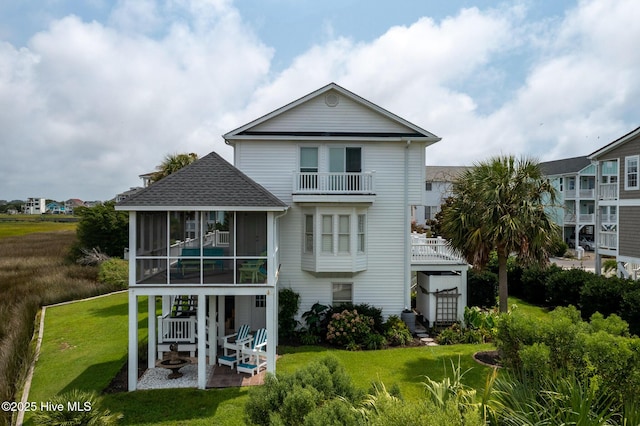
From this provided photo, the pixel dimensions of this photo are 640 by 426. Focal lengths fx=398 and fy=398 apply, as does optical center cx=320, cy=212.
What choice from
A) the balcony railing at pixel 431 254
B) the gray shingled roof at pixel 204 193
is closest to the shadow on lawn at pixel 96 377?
the gray shingled roof at pixel 204 193

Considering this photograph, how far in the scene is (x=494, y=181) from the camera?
13672mm

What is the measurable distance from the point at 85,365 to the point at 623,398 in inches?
578

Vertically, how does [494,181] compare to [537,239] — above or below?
above

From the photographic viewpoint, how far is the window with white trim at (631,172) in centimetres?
1878

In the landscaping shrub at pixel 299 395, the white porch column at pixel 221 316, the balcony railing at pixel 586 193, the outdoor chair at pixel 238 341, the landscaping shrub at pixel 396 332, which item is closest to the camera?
the landscaping shrub at pixel 299 395

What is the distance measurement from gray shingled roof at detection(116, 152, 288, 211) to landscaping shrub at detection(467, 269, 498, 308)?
1250 cm

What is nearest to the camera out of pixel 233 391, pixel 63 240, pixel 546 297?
pixel 233 391

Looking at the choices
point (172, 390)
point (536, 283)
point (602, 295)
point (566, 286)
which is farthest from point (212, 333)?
point (536, 283)

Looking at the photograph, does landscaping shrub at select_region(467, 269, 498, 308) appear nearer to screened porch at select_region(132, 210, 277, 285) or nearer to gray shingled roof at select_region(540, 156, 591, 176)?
screened porch at select_region(132, 210, 277, 285)

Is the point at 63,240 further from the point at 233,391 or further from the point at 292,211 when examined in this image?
the point at 233,391

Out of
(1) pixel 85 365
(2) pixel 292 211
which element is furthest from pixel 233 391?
(2) pixel 292 211

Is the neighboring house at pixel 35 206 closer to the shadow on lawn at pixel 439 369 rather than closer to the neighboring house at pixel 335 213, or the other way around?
the neighboring house at pixel 335 213

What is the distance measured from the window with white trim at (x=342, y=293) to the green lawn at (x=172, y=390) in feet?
9.35

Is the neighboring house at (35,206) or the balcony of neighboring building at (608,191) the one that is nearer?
the balcony of neighboring building at (608,191)
